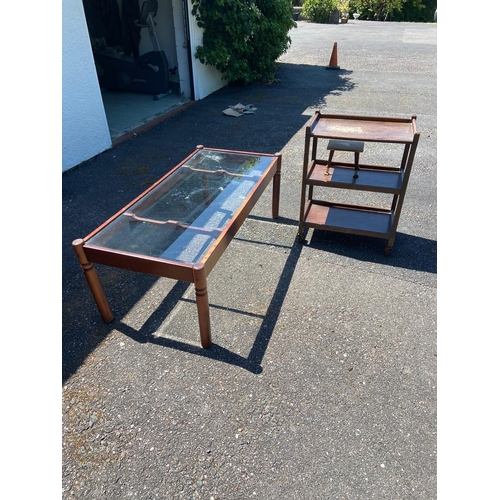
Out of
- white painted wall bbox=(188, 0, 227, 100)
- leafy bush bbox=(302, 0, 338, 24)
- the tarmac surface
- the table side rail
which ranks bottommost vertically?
the tarmac surface

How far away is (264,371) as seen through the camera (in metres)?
2.12

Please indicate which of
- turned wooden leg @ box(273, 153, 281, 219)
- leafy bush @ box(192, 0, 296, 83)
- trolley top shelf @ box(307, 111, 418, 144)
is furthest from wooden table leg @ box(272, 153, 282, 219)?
leafy bush @ box(192, 0, 296, 83)

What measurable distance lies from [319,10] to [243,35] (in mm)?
16069

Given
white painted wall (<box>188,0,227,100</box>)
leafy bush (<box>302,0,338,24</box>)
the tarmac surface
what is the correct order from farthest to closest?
leafy bush (<box>302,0,338,24</box>) < white painted wall (<box>188,0,227,100</box>) < the tarmac surface

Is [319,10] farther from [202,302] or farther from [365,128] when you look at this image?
[202,302]

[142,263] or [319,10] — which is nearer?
[142,263]

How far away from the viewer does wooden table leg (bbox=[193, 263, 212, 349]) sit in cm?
190

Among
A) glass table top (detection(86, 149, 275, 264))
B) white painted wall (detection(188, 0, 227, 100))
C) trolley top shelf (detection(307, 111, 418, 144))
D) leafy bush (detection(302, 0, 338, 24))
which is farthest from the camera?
leafy bush (detection(302, 0, 338, 24))

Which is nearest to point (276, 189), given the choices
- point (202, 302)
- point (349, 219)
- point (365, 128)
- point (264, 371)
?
point (349, 219)

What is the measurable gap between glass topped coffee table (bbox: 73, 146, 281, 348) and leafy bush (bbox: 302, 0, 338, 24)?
68.3 feet

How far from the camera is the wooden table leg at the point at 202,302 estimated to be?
6.23ft

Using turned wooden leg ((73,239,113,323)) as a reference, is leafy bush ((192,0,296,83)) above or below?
above

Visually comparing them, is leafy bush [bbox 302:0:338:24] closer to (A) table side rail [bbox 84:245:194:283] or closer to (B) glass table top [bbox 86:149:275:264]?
(B) glass table top [bbox 86:149:275:264]

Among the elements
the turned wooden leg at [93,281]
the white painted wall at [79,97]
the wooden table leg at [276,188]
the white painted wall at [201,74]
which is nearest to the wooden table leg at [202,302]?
the turned wooden leg at [93,281]
